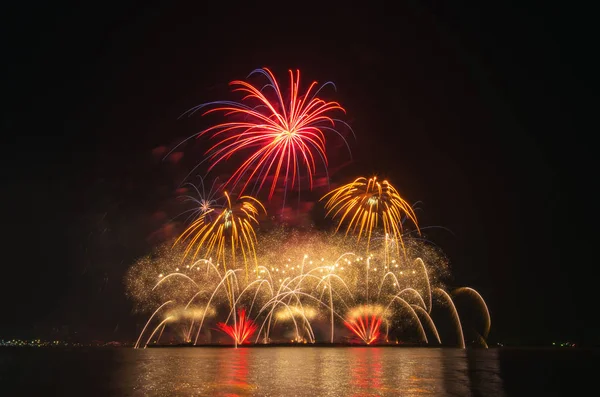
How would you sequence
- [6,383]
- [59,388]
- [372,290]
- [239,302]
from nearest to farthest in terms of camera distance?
[59,388] → [6,383] → [372,290] → [239,302]

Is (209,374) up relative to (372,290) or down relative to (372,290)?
down

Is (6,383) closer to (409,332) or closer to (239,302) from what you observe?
(239,302)

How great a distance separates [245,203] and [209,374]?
30223mm

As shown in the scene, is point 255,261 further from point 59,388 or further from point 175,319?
point 59,388

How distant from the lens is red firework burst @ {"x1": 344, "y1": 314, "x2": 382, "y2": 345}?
6500cm

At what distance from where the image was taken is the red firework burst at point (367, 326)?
213 feet

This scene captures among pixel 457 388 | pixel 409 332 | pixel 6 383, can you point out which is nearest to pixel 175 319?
pixel 409 332

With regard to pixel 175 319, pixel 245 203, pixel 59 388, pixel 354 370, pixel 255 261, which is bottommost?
pixel 59 388

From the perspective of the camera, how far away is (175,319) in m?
72.4

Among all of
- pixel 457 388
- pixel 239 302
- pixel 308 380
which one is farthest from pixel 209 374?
pixel 239 302

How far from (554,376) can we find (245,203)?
3493cm

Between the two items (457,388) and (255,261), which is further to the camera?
(255,261)

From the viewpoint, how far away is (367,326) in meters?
66.3

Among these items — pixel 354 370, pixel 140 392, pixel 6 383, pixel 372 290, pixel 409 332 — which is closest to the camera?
pixel 140 392
